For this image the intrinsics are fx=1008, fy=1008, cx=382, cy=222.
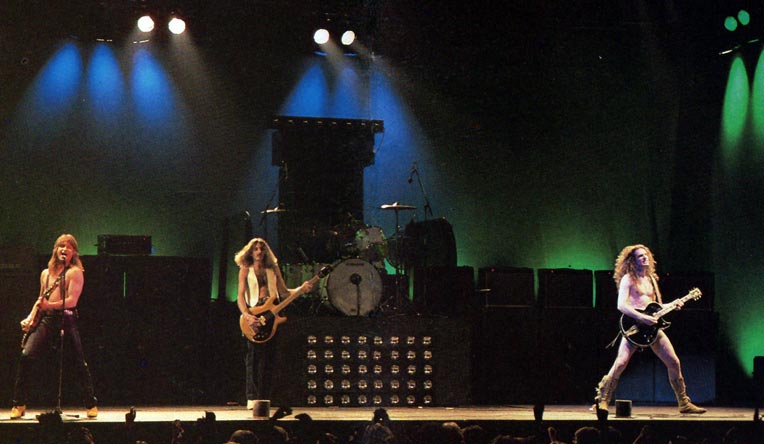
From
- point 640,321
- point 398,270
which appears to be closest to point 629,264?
point 640,321

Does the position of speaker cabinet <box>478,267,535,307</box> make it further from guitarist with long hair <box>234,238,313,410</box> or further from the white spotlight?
the white spotlight

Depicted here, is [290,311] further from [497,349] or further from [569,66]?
[569,66]

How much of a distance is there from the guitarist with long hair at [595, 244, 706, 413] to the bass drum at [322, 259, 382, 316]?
108 inches

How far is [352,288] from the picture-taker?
11.3 m

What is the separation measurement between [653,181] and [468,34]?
3.45 metres

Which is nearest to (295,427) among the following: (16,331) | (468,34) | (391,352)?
(391,352)

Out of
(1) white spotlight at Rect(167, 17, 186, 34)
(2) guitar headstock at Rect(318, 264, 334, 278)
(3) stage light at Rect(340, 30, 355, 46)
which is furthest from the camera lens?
(3) stage light at Rect(340, 30, 355, 46)

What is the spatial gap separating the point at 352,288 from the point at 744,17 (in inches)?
230

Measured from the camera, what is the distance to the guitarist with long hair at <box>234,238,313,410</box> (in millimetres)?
10047

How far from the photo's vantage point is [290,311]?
11.7 metres

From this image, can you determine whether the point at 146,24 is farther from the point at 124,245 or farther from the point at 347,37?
the point at 124,245

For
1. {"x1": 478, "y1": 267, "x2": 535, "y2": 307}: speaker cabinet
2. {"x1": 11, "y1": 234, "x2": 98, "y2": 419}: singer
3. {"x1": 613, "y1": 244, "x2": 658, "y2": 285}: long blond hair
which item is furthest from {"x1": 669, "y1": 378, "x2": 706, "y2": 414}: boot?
{"x1": 11, "y1": 234, "x2": 98, "y2": 419}: singer

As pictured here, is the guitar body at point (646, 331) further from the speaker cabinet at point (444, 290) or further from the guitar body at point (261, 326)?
the guitar body at point (261, 326)

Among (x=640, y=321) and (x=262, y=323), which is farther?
(x=262, y=323)
